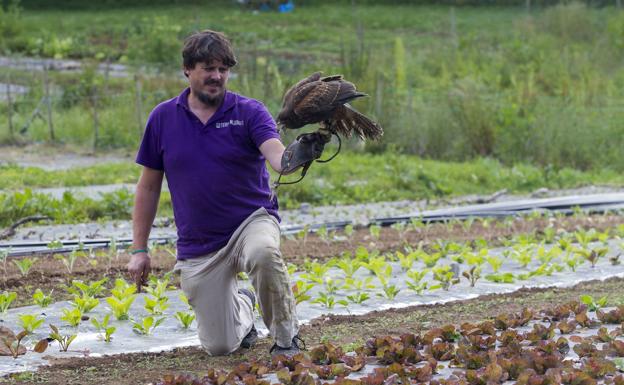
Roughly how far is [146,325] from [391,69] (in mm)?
16729

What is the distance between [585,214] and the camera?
491 inches

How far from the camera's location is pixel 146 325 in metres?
6.29

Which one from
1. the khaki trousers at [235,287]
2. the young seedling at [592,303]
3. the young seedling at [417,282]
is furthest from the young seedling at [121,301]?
the young seedling at [592,303]

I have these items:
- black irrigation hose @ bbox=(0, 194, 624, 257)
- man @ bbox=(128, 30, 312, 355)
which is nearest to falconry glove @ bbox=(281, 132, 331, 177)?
man @ bbox=(128, 30, 312, 355)

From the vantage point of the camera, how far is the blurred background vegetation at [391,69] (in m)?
18.5

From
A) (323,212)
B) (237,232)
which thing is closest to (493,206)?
(323,212)

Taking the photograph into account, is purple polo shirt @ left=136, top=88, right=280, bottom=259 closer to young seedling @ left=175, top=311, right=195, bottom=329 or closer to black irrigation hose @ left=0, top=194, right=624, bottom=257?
young seedling @ left=175, top=311, right=195, bottom=329

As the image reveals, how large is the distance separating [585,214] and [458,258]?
4376 millimetres

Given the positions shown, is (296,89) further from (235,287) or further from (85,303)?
(85,303)

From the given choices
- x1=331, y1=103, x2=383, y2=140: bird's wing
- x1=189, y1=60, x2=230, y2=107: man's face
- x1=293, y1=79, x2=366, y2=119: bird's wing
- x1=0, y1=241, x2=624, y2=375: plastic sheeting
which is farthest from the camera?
x1=0, y1=241, x2=624, y2=375: plastic sheeting

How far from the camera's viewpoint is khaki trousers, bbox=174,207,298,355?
5699 millimetres

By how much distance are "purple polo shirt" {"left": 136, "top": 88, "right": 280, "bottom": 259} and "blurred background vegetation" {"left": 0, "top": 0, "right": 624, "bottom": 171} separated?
1130 centimetres

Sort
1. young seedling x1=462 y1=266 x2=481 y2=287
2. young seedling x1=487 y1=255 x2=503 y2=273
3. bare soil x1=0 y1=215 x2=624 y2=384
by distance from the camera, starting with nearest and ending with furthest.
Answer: bare soil x1=0 y1=215 x2=624 y2=384, young seedling x1=462 y1=266 x2=481 y2=287, young seedling x1=487 y1=255 x2=503 y2=273

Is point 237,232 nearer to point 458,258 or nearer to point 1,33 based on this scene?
point 458,258
